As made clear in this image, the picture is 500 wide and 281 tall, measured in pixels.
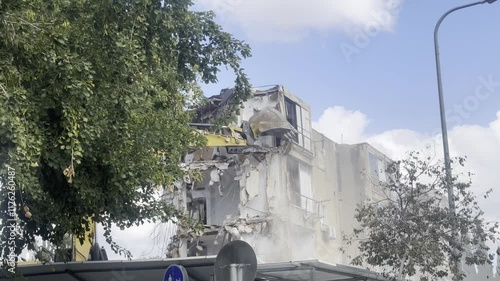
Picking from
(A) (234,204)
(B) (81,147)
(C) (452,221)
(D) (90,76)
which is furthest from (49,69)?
(A) (234,204)

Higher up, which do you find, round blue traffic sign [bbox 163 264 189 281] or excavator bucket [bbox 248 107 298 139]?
excavator bucket [bbox 248 107 298 139]

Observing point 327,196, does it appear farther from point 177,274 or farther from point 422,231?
point 177,274

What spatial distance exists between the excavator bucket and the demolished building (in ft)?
0.13

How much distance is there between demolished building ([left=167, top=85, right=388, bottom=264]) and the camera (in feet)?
87.8

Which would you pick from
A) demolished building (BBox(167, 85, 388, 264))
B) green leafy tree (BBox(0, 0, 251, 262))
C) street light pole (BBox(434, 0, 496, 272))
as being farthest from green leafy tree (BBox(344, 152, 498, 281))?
demolished building (BBox(167, 85, 388, 264))

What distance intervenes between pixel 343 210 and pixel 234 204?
26.9ft

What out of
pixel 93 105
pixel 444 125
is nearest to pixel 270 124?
pixel 444 125

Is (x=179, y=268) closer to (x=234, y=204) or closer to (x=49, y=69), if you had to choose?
(x=49, y=69)

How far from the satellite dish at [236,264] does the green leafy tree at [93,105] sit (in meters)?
Answer: 1.79

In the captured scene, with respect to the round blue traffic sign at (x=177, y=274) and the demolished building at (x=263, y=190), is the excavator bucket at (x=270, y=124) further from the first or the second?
the round blue traffic sign at (x=177, y=274)

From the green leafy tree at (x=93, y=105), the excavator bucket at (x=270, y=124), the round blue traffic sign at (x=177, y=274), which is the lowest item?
the round blue traffic sign at (x=177, y=274)

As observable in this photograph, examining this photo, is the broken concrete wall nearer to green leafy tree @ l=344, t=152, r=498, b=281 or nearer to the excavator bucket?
the excavator bucket

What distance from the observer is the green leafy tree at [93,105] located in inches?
296

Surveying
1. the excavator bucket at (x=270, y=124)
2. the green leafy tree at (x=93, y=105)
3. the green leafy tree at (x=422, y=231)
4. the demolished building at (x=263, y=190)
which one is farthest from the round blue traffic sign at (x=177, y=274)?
the excavator bucket at (x=270, y=124)
